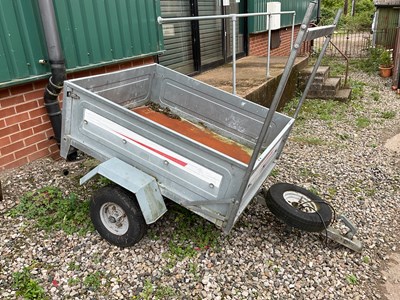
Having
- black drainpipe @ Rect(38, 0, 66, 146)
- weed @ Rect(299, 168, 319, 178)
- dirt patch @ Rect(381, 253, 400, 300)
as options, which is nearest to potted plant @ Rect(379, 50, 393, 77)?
weed @ Rect(299, 168, 319, 178)

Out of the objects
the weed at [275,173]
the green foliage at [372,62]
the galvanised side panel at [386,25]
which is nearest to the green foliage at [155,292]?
the weed at [275,173]

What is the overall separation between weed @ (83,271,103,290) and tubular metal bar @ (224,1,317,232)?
39.4 inches

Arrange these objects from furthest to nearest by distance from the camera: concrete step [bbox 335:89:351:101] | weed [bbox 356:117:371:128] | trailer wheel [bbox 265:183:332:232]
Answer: concrete step [bbox 335:89:351:101], weed [bbox 356:117:371:128], trailer wheel [bbox 265:183:332:232]

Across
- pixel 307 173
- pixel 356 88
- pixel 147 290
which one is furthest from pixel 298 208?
pixel 356 88

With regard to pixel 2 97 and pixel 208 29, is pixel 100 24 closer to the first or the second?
pixel 2 97

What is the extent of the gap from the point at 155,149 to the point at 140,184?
0.28 m

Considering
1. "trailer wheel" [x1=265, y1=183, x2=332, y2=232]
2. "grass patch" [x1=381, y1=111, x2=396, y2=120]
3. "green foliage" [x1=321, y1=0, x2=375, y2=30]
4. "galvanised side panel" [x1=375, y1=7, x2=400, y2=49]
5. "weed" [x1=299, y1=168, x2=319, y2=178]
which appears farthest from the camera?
"green foliage" [x1=321, y1=0, x2=375, y2=30]

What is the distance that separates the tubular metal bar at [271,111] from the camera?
5.47 feet

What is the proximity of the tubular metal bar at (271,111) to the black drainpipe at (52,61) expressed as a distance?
232 centimetres

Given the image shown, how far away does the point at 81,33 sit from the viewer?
12.8 ft

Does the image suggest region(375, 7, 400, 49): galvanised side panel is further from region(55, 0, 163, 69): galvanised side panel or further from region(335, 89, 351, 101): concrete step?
region(55, 0, 163, 69): galvanised side panel

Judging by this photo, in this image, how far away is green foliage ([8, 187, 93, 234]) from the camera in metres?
2.99

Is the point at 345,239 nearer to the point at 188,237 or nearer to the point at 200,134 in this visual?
the point at 188,237

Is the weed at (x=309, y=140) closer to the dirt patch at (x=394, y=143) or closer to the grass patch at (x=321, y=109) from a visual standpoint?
the dirt patch at (x=394, y=143)
